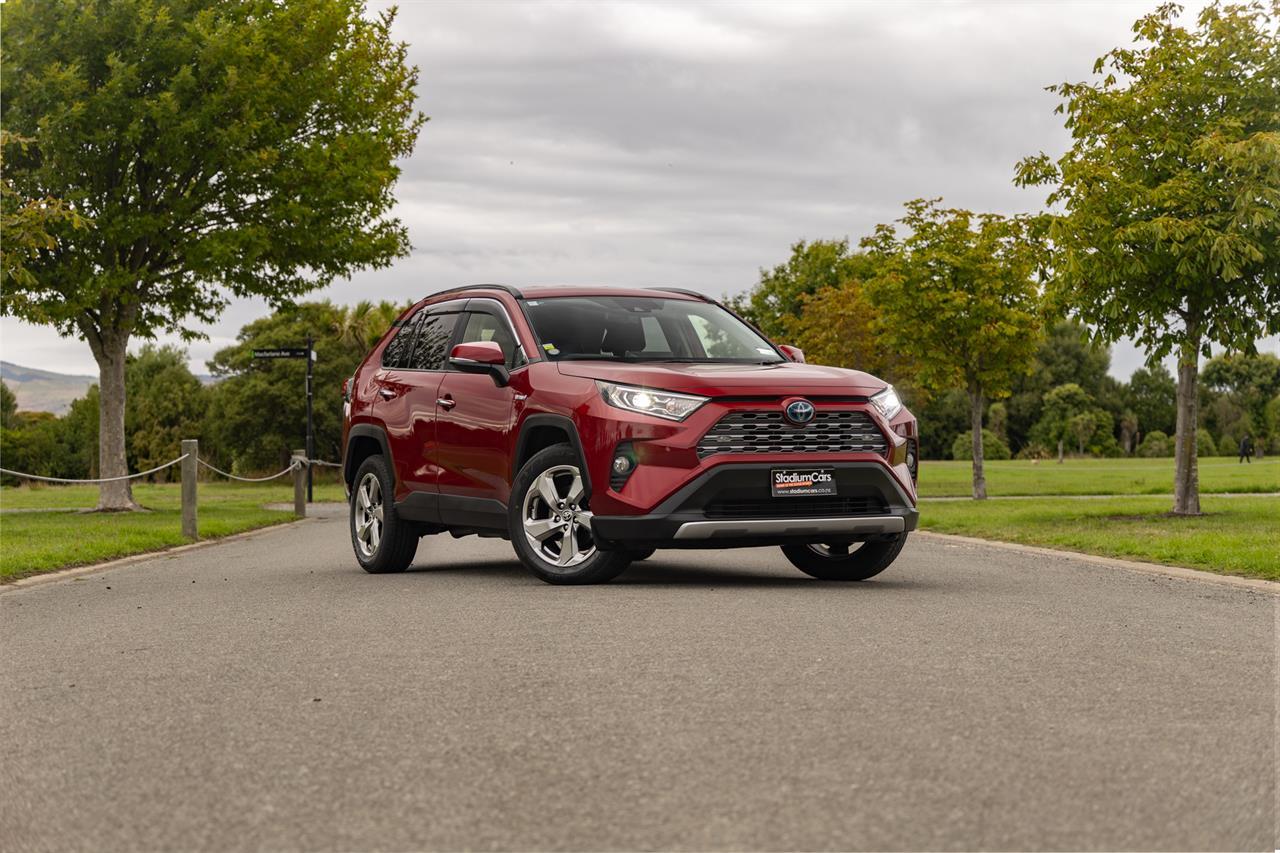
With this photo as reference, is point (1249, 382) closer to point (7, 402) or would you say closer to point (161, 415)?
point (161, 415)

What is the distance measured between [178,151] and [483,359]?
15127 millimetres

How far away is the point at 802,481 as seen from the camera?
9055 millimetres

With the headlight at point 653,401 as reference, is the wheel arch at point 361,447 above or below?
below

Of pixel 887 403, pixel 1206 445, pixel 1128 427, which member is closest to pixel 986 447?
pixel 1206 445

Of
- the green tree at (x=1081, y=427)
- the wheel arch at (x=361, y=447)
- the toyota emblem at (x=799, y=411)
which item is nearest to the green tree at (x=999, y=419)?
the green tree at (x=1081, y=427)

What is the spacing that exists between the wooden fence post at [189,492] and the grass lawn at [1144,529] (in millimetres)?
8711

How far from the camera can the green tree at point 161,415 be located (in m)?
74.2

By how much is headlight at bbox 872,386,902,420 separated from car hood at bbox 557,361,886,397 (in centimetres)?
5

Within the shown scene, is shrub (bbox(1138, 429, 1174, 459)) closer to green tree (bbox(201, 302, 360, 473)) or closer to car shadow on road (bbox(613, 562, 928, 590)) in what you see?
green tree (bbox(201, 302, 360, 473))

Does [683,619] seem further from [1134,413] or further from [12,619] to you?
[1134,413]

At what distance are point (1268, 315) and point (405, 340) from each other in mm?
12135

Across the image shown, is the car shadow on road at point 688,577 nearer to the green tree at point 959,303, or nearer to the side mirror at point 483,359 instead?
the side mirror at point 483,359

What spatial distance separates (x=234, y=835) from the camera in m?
3.81

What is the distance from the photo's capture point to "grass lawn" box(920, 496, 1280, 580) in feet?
40.3
